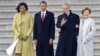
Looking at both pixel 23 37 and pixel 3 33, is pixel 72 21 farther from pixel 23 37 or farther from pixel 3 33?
pixel 3 33

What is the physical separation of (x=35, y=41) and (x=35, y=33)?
193mm

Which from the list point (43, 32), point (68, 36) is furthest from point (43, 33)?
point (68, 36)

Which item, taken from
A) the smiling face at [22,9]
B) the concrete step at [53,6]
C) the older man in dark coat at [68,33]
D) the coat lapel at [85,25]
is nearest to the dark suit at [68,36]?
the older man in dark coat at [68,33]

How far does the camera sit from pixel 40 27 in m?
12.4

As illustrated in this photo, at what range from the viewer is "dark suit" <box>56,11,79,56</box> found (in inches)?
481

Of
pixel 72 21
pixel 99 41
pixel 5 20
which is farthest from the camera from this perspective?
pixel 5 20

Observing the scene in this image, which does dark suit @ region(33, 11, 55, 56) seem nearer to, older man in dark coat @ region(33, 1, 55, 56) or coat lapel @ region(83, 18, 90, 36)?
older man in dark coat @ region(33, 1, 55, 56)

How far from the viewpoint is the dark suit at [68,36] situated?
40.1 feet

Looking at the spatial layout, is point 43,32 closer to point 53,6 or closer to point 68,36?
point 68,36

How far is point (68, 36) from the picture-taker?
12258 millimetres

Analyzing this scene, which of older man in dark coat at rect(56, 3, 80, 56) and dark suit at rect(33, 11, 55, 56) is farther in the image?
dark suit at rect(33, 11, 55, 56)

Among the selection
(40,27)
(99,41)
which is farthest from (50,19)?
(99,41)

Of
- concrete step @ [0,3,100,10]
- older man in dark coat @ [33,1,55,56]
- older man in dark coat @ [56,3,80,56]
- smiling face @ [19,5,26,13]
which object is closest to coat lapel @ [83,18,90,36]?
older man in dark coat @ [56,3,80,56]

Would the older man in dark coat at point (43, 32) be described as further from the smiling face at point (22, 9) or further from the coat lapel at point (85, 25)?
the coat lapel at point (85, 25)
